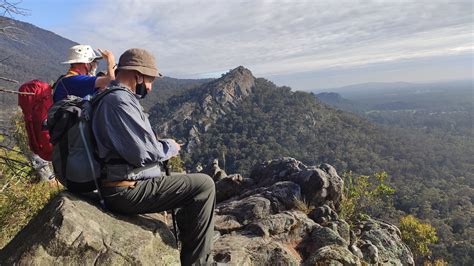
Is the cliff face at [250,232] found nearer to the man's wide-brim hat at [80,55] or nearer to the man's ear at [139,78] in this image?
the man's ear at [139,78]

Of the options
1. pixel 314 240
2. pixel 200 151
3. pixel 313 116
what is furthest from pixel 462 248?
pixel 313 116

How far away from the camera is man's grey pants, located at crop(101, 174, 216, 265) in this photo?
12.8 ft

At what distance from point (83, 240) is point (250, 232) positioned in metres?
3.87

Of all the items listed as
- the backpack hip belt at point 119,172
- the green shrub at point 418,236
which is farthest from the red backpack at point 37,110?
the green shrub at point 418,236

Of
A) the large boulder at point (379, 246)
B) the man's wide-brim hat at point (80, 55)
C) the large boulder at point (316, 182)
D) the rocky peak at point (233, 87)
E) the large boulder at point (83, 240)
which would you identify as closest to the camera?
the large boulder at point (83, 240)

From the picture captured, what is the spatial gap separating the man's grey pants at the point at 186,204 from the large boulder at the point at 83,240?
0.59 ft

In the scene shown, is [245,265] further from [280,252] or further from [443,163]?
[443,163]

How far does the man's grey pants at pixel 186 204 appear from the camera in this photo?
12.8 feet

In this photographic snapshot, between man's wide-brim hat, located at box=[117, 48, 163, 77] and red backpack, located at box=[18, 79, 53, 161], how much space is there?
181 centimetres

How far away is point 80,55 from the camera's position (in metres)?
5.24

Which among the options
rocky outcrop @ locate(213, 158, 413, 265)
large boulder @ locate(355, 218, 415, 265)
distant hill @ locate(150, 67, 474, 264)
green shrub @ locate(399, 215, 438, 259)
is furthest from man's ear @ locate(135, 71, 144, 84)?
distant hill @ locate(150, 67, 474, 264)

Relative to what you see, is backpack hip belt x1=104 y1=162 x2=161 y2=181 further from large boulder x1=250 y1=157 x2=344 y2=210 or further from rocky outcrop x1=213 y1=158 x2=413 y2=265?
large boulder x1=250 y1=157 x2=344 y2=210

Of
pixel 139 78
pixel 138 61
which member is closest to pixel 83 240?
pixel 139 78

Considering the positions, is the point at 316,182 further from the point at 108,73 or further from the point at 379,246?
the point at 108,73
